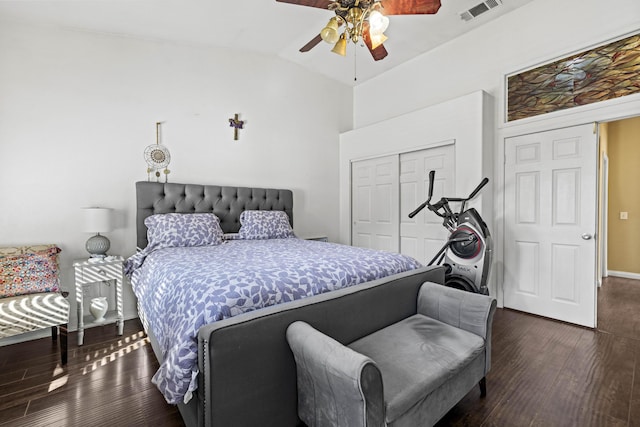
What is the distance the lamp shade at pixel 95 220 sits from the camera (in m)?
2.77

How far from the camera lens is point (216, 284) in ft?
4.96

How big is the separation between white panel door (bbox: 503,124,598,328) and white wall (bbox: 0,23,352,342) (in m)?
2.97

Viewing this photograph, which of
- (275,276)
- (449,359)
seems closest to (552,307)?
(449,359)

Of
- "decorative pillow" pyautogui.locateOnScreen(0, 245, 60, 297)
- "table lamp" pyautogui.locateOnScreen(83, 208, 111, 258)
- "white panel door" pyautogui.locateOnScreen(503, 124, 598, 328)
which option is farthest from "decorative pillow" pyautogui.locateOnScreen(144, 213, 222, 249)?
"white panel door" pyautogui.locateOnScreen(503, 124, 598, 328)

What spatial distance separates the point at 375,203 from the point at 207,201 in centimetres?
248

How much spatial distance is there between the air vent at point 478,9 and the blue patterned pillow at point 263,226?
318cm

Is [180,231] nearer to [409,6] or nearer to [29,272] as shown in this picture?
[29,272]

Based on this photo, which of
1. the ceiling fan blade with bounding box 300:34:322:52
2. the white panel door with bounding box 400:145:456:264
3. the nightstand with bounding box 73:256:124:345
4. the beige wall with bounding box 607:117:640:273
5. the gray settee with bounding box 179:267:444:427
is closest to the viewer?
the gray settee with bounding box 179:267:444:427

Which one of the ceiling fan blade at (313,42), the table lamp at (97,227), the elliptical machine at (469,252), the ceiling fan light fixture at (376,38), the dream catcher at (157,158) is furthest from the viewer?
the dream catcher at (157,158)

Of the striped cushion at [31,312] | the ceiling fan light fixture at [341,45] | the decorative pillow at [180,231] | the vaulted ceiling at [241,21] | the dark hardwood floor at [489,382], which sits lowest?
the dark hardwood floor at [489,382]

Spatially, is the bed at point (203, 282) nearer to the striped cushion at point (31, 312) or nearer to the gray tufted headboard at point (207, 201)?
the gray tufted headboard at point (207, 201)

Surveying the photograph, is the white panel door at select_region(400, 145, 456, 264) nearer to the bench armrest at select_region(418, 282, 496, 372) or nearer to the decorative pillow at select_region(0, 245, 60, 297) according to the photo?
the bench armrest at select_region(418, 282, 496, 372)

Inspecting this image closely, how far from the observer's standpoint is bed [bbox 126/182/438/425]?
1.28 m

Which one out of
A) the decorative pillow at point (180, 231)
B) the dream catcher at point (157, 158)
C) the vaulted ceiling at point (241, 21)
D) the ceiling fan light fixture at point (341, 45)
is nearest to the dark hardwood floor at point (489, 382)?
the decorative pillow at point (180, 231)
